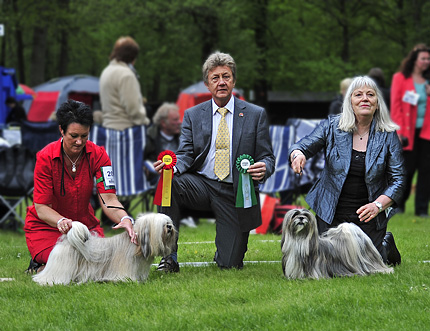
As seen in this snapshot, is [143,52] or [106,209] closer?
[106,209]

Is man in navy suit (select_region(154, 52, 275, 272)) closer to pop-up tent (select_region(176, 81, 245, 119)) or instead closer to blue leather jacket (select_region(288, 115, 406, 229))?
blue leather jacket (select_region(288, 115, 406, 229))

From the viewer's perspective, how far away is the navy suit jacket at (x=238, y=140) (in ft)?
15.7

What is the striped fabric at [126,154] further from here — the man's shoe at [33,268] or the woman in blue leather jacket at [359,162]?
the woman in blue leather jacket at [359,162]

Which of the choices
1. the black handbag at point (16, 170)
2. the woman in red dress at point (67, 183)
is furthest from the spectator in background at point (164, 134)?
the woman in red dress at point (67, 183)

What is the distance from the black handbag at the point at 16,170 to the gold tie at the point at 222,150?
10.6 feet

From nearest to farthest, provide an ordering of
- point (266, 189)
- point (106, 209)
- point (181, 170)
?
point (106, 209) < point (181, 170) < point (266, 189)

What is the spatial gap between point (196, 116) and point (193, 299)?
1.60 metres

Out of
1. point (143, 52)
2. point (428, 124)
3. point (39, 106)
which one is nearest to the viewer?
point (428, 124)

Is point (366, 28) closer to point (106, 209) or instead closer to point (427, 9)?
point (427, 9)

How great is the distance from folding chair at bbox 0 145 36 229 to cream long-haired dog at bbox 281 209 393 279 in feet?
13.2

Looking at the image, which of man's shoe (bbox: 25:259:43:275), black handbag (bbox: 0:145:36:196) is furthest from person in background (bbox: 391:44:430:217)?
man's shoe (bbox: 25:259:43:275)

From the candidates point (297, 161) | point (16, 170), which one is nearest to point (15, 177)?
point (16, 170)

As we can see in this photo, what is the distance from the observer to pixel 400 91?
8.25m

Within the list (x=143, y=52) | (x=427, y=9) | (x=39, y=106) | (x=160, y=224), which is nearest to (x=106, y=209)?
(x=160, y=224)
